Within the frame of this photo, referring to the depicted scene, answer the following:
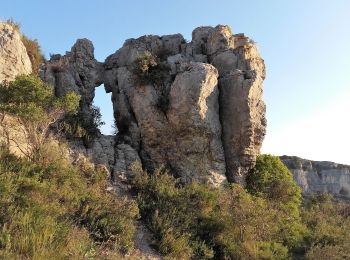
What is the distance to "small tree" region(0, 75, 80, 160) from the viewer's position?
13.6 meters

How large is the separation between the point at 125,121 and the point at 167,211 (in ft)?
23.4

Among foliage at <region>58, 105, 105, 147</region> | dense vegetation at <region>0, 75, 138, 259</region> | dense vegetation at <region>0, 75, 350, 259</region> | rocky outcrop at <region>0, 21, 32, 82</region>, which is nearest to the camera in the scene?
dense vegetation at <region>0, 75, 138, 259</region>

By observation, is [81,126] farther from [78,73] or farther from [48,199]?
[48,199]

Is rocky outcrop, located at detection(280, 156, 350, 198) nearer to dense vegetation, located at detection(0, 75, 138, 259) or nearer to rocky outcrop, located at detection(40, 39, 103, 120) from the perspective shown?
rocky outcrop, located at detection(40, 39, 103, 120)

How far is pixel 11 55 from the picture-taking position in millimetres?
16547

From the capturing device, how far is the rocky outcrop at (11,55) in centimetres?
1602

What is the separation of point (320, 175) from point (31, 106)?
62.7m

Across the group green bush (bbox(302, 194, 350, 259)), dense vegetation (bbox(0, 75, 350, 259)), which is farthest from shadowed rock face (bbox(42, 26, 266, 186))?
green bush (bbox(302, 194, 350, 259))

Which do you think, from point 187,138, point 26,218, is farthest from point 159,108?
point 26,218

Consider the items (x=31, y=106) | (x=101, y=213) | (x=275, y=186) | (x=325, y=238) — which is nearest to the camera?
(x=101, y=213)

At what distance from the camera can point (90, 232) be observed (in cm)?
1122

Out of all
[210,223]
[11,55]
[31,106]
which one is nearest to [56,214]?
[31,106]

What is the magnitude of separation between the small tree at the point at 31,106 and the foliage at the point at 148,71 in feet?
17.1

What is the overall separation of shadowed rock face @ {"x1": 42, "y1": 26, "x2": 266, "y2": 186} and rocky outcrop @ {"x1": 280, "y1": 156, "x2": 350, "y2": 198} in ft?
150
